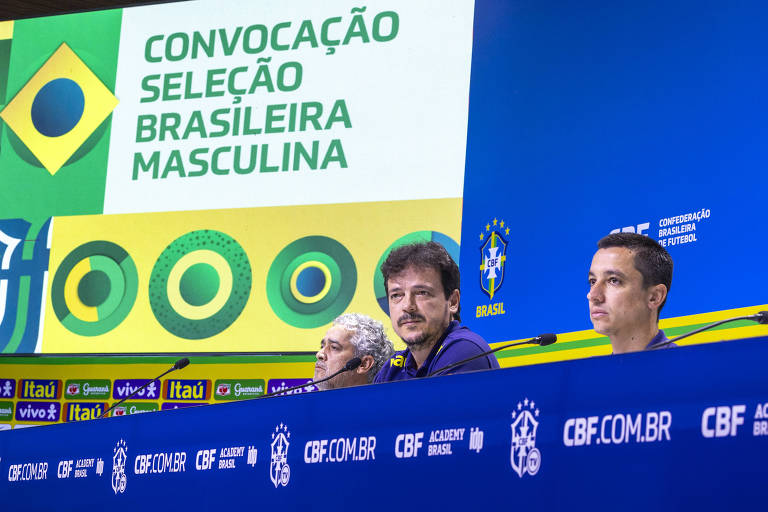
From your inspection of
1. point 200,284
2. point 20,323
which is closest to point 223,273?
point 200,284

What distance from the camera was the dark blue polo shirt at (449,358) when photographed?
2520 millimetres

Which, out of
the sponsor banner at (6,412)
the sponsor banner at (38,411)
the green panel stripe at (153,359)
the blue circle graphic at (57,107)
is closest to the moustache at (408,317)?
the green panel stripe at (153,359)

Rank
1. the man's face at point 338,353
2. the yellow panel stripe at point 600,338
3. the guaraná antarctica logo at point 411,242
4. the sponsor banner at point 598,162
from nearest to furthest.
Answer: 1. the man's face at point 338,353
2. the yellow panel stripe at point 600,338
3. the sponsor banner at point 598,162
4. the guaraná antarctica logo at point 411,242

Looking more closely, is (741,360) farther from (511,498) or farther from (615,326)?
(615,326)

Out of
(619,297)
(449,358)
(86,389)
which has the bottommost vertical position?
(449,358)

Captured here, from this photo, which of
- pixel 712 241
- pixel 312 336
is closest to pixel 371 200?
pixel 312 336

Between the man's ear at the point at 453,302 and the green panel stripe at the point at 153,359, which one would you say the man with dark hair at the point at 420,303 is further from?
the green panel stripe at the point at 153,359

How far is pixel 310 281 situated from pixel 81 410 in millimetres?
1500

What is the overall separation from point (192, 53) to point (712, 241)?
2.85m

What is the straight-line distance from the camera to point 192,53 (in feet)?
17.1

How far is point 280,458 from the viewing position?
200 centimetres

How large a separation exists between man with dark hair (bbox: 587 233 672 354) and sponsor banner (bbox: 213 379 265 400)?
2911 millimetres

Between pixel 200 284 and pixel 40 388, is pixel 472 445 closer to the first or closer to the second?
pixel 200 284

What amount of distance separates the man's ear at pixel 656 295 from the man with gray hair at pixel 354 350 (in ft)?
2.74
